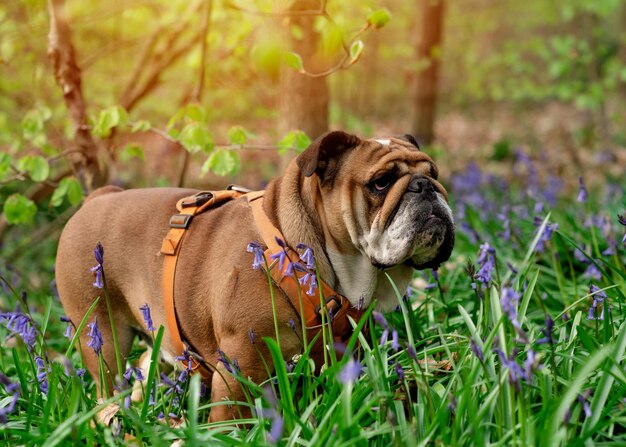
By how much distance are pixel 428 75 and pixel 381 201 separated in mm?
8598

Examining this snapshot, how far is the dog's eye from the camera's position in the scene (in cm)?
286

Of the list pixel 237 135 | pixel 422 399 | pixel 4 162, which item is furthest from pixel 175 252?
pixel 4 162

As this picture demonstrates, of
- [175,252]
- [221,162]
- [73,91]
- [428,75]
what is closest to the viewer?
[175,252]

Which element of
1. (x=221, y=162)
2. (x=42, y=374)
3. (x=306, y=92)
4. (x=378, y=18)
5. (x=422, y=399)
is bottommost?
(x=42, y=374)

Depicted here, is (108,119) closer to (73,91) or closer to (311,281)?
(73,91)

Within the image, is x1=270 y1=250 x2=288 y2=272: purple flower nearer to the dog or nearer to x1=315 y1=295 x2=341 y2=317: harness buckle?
the dog

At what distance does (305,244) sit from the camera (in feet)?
9.34

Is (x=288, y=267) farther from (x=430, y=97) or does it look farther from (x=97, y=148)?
(x=430, y=97)

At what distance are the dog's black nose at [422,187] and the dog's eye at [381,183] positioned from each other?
10cm

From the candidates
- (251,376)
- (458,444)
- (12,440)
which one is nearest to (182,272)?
(251,376)

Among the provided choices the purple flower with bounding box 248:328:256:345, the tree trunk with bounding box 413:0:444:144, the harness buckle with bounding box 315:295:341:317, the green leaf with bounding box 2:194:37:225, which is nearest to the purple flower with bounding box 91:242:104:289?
the purple flower with bounding box 248:328:256:345

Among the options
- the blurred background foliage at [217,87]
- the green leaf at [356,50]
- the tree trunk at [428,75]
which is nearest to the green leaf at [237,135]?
the blurred background foliage at [217,87]

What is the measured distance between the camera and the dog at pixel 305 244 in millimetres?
2801

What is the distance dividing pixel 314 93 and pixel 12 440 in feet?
11.2
